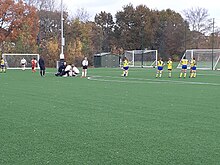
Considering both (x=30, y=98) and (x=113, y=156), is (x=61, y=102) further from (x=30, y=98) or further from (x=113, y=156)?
(x=113, y=156)

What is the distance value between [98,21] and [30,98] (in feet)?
219

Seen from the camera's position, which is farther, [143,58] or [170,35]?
[170,35]

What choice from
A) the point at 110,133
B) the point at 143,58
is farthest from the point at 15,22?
the point at 110,133

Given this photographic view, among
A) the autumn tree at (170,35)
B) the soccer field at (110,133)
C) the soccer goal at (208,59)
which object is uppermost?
the autumn tree at (170,35)

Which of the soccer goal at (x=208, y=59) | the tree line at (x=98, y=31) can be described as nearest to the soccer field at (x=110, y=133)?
the soccer goal at (x=208, y=59)

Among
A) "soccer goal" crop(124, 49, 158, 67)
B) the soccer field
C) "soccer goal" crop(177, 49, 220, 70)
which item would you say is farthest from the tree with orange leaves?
the soccer field

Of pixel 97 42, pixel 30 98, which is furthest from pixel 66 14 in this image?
pixel 30 98

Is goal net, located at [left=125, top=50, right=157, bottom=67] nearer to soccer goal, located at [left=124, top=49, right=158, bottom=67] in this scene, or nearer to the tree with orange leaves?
soccer goal, located at [left=124, top=49, right=158, bottom=67]

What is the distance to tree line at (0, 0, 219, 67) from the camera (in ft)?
185

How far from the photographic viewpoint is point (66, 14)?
6562cm

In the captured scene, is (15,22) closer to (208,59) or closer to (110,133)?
(208,59)

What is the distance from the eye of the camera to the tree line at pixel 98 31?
185 ft

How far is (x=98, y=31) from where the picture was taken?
73.3 metres

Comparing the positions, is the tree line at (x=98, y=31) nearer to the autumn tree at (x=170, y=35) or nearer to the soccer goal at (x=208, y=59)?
the autumn tree at (x=170, y=35)
